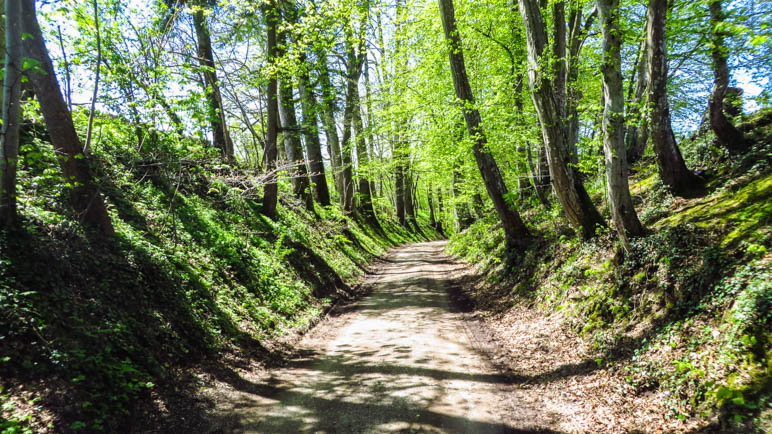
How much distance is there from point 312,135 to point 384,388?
12449 millimetres

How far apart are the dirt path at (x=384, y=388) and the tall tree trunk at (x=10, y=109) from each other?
146 inches

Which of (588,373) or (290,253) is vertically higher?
(290,253)

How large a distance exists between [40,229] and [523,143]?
1143cm

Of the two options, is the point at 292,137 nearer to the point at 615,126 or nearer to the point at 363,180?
the point at 363,180

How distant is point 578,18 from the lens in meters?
8.38

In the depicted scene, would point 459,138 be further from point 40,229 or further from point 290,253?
point 40,229

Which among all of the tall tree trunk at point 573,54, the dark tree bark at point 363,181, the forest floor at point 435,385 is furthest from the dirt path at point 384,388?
the dark tree bark at point 363,181

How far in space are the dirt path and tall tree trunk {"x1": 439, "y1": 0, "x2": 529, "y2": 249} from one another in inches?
144

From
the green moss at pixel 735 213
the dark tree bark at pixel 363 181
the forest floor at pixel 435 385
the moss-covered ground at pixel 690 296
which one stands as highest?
the dark tree bark at pixel 363 181

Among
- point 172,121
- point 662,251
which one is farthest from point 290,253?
point 662,251

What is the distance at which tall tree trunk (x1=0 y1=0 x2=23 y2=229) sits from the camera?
176 inches

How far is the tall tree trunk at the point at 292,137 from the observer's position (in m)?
13.0

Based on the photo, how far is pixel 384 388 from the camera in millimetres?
5160

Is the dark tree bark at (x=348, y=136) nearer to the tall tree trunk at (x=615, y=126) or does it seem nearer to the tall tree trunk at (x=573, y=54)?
the tall tree trunk at (x=573, y=54)
